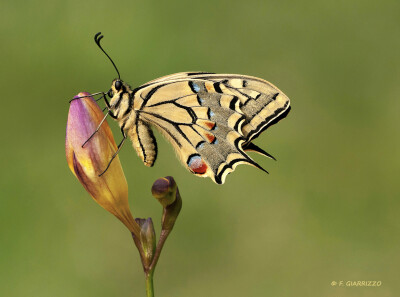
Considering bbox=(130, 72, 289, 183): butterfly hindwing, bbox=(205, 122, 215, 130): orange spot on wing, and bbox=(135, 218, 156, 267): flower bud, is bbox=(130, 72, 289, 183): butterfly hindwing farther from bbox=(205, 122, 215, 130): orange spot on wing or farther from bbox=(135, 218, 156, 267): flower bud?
bbox=(135, 218, 156, 267): flower bud

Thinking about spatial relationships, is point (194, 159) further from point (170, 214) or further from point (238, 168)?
point (238, 168)

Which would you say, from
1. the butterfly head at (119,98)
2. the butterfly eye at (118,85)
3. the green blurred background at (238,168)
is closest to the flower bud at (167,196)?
the butterfly head at (119,98)

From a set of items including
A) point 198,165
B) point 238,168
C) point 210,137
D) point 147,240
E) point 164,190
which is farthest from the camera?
point 238,168

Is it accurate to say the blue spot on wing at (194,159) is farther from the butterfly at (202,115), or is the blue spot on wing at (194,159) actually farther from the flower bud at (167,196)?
the flower bud at (167,196)

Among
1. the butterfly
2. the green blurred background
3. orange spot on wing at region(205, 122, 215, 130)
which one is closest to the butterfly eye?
the butterfly

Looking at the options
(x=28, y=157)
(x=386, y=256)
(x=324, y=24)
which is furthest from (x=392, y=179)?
(x=28, y=157)

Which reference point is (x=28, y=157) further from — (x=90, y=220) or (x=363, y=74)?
(x=363, y=74)

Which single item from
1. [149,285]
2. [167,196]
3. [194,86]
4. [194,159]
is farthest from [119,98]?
[149,285]
